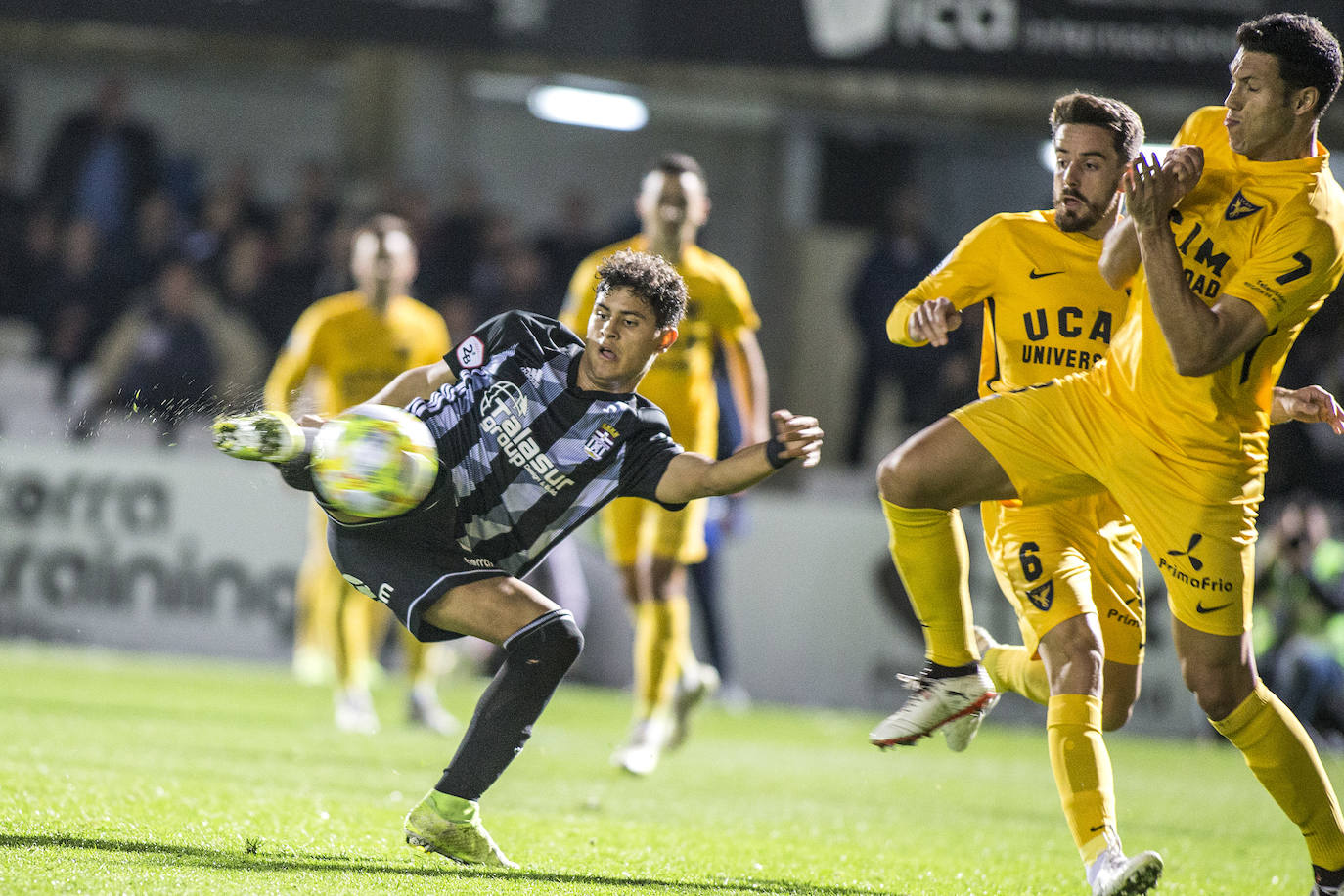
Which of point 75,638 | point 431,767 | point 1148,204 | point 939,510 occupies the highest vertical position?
point 1148,204

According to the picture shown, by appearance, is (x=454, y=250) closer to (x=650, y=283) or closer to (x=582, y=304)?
(x=582, y=304)

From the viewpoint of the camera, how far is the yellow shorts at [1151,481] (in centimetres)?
427

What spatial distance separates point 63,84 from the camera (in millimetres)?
18672

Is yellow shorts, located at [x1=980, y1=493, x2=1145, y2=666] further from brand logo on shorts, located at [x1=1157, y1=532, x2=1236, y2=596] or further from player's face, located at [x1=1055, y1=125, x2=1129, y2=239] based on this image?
player's face, located at [x1=1055, y1=125, x2=1129, y2=239]

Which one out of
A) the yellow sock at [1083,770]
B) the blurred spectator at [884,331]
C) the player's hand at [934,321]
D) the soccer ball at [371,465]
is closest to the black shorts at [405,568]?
the soccer ball at [371,465]

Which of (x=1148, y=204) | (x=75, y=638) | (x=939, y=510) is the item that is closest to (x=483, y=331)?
(x=939, y=510)

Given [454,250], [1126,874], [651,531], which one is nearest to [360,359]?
[651,531]

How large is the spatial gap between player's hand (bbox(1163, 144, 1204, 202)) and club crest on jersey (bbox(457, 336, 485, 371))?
206 centimetres

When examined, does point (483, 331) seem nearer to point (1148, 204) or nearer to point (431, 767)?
point (1148, 204)

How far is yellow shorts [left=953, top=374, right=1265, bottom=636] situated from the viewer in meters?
4.27

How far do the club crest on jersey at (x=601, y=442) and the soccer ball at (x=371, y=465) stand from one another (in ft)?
1.53

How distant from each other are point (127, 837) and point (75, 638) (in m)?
8.10

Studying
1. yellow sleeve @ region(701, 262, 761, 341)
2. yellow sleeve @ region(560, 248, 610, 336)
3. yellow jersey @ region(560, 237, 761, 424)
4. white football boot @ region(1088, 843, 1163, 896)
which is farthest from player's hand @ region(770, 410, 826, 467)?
yellow sleeve @ region(701, 262, 761, 341)

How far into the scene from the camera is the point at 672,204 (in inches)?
295
